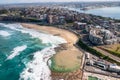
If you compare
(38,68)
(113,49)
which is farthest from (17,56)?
(113,49)

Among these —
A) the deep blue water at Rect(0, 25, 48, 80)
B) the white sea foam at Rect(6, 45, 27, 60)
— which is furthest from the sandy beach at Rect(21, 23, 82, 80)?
the white sea foam at Rect(6, 45, 27, 60)

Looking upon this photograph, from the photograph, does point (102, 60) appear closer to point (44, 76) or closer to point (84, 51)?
point (84, 51)

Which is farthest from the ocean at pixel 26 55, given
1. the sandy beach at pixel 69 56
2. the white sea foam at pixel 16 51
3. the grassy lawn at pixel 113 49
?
the grassy lawn at pixel 113 49

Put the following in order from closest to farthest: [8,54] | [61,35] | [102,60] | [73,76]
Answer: [73,76] → [102,60] → [8,54] → [61,35]

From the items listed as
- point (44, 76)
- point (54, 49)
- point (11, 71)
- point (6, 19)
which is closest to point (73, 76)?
point (44, 76)

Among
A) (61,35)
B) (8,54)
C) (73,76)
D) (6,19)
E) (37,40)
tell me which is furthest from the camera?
(6,19)

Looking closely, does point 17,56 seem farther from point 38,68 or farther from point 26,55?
point 38,68

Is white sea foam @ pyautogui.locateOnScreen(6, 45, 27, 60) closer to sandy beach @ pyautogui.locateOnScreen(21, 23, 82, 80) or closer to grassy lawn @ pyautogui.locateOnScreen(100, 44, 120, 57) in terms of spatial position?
sandy beach @ pyautogui.locateOnScreen(21, 23, 82, 80)

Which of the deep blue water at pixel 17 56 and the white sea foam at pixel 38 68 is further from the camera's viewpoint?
the deep blue water at pixel 17 56

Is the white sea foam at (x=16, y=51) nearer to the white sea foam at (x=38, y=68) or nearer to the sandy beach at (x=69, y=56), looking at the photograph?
the white sea foam at (x=38, y=68)
